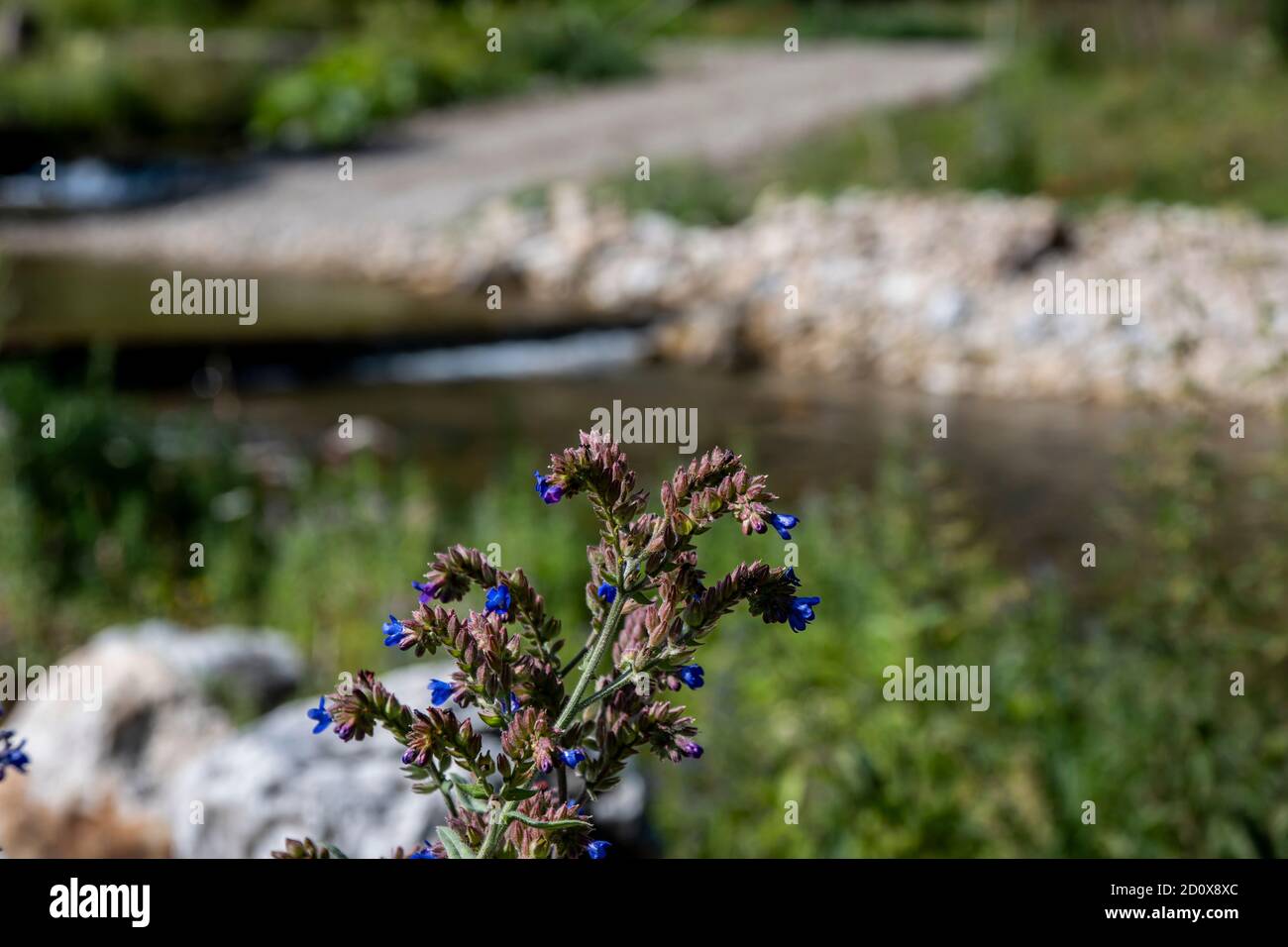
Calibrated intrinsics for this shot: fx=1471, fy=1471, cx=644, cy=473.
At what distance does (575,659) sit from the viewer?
115 cm

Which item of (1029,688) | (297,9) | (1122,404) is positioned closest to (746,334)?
(1122,404)

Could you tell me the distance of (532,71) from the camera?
2494 centimetres

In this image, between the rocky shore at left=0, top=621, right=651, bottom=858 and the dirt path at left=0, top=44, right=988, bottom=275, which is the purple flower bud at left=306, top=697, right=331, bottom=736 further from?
the dirt path at left=0, top=44, right=988, bottom=275

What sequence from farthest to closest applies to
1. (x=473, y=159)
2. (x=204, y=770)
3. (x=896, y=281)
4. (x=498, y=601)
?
(x=473, y=159)
(x=896, y=281)
(x=204, y=770)
(x=498, y=601)

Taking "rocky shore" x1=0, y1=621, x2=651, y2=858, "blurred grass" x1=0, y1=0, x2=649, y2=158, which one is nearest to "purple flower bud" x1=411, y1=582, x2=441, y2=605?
"rocky shore" x1=0, y1=621, x2=651, y2=858

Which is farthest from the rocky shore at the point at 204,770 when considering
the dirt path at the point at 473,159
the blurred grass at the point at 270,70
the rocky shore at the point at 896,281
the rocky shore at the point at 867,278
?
the blurred grass at the point at 270,70

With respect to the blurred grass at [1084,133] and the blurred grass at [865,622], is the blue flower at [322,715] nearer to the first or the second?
the blurred grass at [865,622]

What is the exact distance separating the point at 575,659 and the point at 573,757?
0.27ft

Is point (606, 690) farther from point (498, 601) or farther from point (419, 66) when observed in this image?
point (419, 66)

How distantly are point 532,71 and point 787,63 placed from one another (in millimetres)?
4353

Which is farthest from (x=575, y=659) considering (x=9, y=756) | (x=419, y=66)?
(x=419, y=66)

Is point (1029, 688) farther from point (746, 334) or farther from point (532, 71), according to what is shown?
point (532, 71)

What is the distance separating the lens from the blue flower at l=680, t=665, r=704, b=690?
1128mm
